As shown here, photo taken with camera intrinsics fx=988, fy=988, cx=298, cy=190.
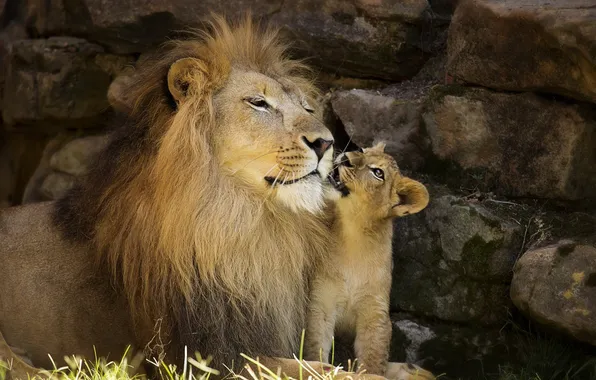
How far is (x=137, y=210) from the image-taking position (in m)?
4.07

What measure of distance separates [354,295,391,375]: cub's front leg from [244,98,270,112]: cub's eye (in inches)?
37.9

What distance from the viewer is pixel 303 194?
387 cm

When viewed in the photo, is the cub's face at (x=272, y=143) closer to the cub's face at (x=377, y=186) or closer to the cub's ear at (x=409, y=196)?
the cub's face at (x=377, y=186)

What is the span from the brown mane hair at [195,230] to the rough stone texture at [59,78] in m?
2.16

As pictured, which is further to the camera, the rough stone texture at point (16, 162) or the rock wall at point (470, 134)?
the rough stone texture at point (16, 162)

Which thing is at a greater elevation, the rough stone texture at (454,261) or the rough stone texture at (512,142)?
the rough stone texture at (512,142)

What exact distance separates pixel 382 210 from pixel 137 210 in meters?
1.05

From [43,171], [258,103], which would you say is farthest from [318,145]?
[43,171]

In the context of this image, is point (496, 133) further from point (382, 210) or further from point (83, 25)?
point (83, 25)


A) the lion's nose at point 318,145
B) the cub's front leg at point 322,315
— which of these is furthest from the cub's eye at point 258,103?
the cub's front leg at point 322,315

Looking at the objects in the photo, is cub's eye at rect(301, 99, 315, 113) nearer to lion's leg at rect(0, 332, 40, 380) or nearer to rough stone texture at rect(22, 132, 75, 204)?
lion's leg at rect(0, 332, 40, 380)

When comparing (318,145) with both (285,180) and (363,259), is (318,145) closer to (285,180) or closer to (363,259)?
(285,180)

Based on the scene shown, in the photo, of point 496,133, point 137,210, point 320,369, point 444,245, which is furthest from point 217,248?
point 496,133

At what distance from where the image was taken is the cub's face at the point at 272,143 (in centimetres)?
384
